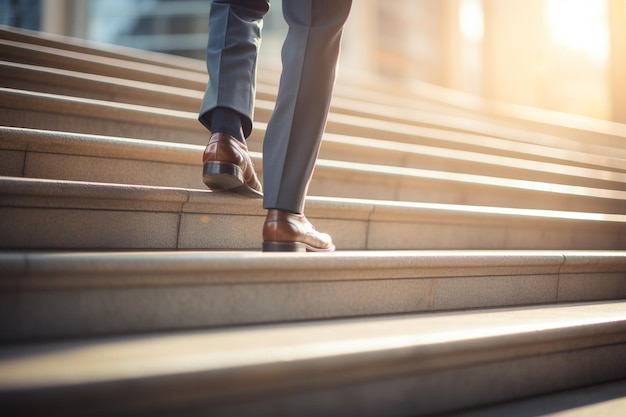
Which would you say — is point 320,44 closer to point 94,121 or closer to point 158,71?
point 94,121

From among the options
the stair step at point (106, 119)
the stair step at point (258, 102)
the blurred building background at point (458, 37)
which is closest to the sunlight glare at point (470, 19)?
the blurred building background at point (458, 37)

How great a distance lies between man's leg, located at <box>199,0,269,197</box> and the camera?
1.62m

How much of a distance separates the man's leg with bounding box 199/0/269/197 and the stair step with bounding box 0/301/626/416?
0.62m

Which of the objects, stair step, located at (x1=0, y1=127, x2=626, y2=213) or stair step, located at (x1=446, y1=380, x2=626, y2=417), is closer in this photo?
stair step, located at (x1=446, y1=380, x2=626, y2=417)

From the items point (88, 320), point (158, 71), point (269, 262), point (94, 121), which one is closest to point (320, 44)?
point (269, 262)

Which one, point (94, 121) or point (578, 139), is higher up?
point (578, 139)

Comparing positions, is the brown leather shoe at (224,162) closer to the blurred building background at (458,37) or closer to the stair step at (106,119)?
the stair step at (106,119)

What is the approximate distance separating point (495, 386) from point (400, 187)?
4.13 ft

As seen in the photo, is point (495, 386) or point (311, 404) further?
point (495, 386)

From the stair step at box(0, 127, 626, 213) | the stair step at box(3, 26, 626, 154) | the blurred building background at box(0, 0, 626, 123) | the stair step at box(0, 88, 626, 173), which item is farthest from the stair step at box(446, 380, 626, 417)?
the blurred building background at box(0, 0, 626, 123)

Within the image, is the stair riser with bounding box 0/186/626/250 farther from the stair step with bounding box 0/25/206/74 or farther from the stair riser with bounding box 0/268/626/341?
the stair step with bounding box 0/25/206/74

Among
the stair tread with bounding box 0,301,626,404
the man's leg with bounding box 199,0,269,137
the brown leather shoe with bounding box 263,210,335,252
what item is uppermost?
the man's leg with bounding box 199,0,269,137

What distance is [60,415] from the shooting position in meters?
0.82

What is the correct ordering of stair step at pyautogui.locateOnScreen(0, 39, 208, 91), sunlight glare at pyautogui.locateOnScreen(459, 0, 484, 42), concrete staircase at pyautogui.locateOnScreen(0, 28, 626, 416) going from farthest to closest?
sunlight glare at pyautogui.locateOnScreen(459, 0, 484, 42) → stair step at pyautogui.locateOnScreen(0, 39, 208, 91) → concrete staircase at pyautogui.locateOnScreen(0, 28, 626, 416)
